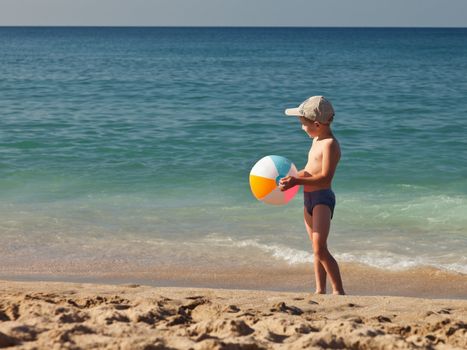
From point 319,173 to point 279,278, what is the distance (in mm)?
1967

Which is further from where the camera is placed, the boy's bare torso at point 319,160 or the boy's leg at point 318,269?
the boy's leg at point 318,269

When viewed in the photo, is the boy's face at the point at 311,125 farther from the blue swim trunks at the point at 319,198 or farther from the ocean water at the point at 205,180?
the ocean water at the point at 205,180

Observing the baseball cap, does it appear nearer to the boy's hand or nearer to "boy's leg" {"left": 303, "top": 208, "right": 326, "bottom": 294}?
the boy's hand

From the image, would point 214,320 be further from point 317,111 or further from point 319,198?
point 317,111

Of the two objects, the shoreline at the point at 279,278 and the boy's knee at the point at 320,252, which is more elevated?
the boy's knee at the point at 320,252

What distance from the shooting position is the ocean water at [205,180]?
8.45 meters

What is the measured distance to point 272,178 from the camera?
6020 millimetres

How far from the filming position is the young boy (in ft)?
19.2

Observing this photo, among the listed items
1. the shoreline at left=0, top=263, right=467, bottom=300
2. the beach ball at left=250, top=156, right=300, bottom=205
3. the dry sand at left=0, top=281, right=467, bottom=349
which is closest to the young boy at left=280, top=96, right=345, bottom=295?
the beach ball at left=250, top=156, right=300, bottom=205

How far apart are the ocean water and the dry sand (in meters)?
2.15

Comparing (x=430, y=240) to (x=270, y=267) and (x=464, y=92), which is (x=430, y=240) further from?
(x=464, y=92)

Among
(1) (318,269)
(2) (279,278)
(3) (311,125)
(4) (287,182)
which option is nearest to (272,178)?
(4) (287,182)

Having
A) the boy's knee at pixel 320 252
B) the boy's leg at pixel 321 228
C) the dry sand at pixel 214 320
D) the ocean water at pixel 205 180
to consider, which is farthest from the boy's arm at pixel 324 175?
the ocean water at pixel 205 180

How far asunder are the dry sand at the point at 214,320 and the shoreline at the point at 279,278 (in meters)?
1.29
